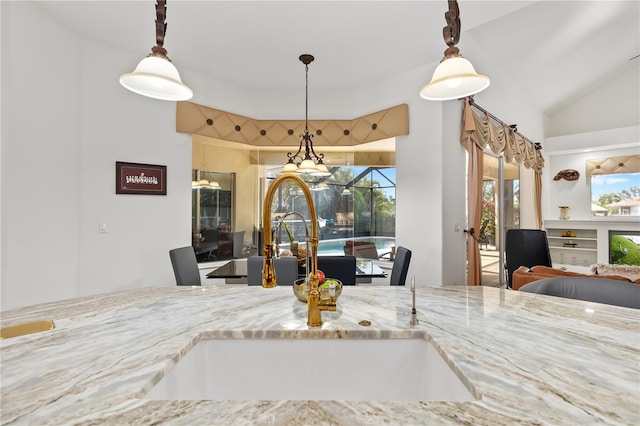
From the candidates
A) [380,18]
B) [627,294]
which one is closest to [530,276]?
[627,294]

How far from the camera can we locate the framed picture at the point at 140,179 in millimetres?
3295

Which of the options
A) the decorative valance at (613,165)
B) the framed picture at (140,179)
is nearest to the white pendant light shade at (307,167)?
the framed picture at (140,179)

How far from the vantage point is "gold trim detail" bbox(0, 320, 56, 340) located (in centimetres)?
92

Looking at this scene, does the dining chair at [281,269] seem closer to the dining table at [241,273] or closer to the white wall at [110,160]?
the dining table at [241,273]

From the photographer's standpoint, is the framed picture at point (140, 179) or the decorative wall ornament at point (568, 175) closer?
the framed picture at point (140, 179)

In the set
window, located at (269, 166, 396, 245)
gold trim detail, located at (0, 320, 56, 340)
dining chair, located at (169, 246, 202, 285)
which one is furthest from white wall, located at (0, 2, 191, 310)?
gold trim detail, located at (0, 320, 56, 340)

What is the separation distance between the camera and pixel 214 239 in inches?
163

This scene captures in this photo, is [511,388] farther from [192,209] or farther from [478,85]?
[192,209]

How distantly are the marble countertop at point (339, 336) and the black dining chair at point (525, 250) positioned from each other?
319cm

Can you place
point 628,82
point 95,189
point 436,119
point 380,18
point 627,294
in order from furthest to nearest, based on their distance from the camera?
1. point 628,82
2. point 436,119
3. point 95,189
4. point 380,18
5. point 627,294

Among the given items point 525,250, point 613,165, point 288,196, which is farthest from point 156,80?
point 613,165

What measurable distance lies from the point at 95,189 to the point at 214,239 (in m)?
1.45

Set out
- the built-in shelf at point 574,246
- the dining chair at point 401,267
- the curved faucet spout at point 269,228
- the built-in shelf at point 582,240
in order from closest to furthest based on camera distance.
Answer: the curved faucet spout at point 269,228 < the dining chair at point 401,267 < the built-in shelf at point 582,240 < the built-in shelf at point 574,246

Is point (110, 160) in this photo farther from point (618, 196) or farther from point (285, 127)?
point (618, 196)
